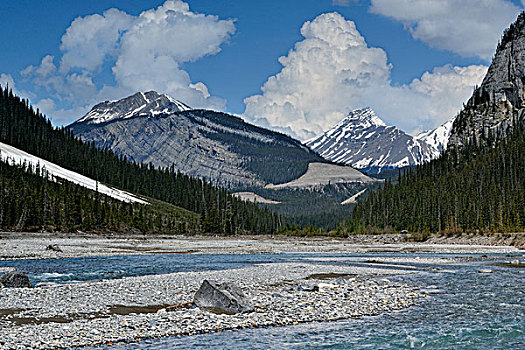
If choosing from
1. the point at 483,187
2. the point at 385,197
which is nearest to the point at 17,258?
the point at 483,187

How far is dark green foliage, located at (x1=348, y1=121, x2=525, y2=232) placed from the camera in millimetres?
110562

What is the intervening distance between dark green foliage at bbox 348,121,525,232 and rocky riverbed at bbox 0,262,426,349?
3117 inches

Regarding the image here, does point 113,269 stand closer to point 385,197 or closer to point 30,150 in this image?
point 385,197

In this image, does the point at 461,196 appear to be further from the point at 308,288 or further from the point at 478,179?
the point at 308,288

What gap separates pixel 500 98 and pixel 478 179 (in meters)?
65.5

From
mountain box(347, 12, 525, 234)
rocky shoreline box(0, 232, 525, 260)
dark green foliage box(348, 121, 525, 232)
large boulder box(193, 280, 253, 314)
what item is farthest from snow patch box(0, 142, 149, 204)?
large boulder box(193, 280, 253, 314)

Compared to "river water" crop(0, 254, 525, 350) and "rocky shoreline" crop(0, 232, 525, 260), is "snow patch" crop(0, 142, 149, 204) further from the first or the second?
"river water" crop(0, 254, 525, 350)

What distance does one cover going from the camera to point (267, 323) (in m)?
18.4

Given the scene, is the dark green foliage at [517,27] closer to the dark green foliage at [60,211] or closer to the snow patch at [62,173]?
the dark green foliage at [60,211]

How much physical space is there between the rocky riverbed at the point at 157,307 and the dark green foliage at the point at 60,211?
6905 cm

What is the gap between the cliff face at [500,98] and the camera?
600 feet

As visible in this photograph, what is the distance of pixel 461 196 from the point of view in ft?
416

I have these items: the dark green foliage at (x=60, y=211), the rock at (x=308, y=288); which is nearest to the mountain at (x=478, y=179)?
the dark green foliage at (x=60, y=211)

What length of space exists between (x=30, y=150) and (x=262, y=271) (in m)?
148
